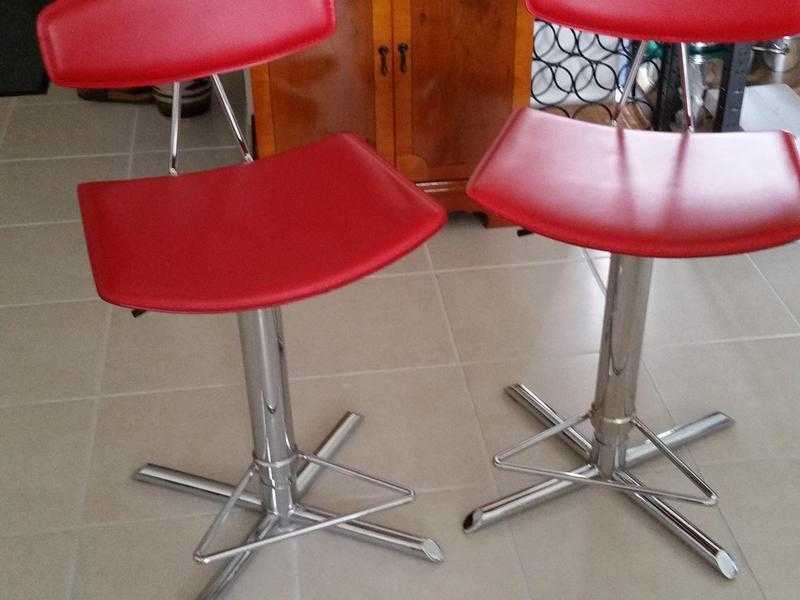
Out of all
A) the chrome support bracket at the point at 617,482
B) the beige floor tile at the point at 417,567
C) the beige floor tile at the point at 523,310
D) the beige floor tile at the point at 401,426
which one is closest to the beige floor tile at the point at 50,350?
the beige floor tile at the point at 401,426

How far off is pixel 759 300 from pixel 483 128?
0.76 m

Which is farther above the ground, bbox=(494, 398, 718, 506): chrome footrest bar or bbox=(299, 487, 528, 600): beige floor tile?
bbox=(494, 398, 718, 506): chrome footrest bar

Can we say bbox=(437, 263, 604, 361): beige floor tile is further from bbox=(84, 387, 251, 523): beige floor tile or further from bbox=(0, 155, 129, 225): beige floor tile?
bbox=(0, 155, 129, 225): beige floor tile

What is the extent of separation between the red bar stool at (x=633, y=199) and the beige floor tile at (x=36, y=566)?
70cm

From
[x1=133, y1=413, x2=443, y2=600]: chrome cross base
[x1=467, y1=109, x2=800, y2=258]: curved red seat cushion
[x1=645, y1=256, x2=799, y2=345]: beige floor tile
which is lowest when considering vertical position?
[x1=133, y1=413, x2=443, y2=600]: chrome cross base

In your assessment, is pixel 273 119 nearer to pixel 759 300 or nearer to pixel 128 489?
pixel 128 489

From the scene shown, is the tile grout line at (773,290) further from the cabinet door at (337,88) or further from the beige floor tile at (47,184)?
the beige floor tile at (47,184)

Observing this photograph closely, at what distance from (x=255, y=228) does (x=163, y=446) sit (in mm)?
716

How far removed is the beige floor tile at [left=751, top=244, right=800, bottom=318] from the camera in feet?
8.06

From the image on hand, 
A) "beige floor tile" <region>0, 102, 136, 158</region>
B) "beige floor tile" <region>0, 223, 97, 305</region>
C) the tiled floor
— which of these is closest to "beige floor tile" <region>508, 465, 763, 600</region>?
the tiled floor

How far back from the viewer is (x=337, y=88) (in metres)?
2.51

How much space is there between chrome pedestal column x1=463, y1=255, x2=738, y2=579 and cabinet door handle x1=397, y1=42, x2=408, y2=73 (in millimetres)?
934

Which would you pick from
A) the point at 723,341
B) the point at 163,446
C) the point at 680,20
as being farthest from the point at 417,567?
the point at 680,20

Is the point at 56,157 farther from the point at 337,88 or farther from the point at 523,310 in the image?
the point at 523,310
